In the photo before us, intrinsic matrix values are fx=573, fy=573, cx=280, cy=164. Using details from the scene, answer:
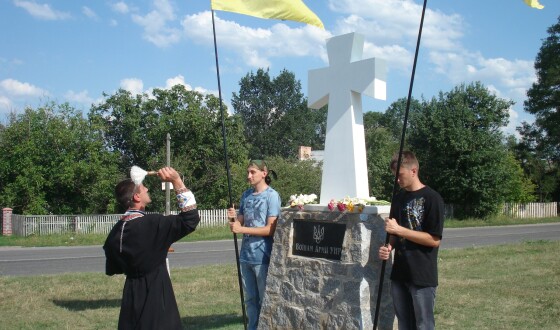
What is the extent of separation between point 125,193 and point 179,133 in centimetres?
3012

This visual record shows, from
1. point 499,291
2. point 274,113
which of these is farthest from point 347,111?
point 274,113

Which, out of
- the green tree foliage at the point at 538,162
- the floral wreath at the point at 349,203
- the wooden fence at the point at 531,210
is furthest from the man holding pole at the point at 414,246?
the green tree foliage at the point at 538,162

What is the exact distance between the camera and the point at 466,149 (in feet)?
96.7

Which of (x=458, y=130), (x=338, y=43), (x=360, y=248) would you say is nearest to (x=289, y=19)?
(x=338, y=43)

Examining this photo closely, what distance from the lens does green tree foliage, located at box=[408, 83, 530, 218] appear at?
97.3 feet

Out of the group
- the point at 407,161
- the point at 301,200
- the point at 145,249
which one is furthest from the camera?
the point at 301,200

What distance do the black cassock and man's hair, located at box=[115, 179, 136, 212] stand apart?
0.25ft

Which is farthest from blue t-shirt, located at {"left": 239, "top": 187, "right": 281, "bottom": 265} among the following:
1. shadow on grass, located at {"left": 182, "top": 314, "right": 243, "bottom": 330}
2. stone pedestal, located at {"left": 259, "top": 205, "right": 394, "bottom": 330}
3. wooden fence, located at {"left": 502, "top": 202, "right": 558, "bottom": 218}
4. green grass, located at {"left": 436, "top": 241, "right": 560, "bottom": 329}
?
wooden fence, located at {"left": 502, "top": 202, "right": 558, "bottom": 218}

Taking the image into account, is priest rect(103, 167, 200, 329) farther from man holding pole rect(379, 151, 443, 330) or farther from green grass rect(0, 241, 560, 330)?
green grass rect(0, 241, 560, 330)

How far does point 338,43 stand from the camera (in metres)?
6.22

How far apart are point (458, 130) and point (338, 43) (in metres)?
25.0

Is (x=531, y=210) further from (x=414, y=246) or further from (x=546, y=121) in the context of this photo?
(x=414, y=246)

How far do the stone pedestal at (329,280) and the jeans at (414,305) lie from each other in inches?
25.6

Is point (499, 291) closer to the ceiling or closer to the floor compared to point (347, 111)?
closer to the floor
